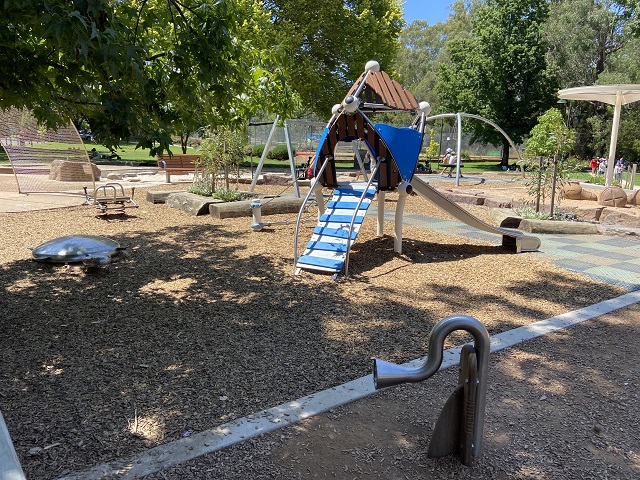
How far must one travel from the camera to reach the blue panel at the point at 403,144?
6574 millimetres

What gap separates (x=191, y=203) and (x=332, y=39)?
53.1 feet

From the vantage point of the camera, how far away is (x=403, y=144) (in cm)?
665

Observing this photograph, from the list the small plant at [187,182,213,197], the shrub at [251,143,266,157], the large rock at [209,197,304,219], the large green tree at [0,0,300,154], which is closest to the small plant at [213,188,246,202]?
the small plant at [187,182,213,197]

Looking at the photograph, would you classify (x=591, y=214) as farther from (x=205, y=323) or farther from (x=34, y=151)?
(x=34, y=151)

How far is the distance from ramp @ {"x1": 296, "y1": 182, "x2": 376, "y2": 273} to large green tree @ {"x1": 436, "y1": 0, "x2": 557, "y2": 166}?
89.3 feet

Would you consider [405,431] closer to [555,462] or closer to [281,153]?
[555,462]

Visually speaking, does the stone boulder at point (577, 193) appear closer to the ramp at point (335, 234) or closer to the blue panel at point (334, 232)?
the ramp at point (335, 234)

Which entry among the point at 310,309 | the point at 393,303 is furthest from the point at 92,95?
the point at 393,303

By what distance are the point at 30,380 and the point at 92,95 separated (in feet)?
7.63

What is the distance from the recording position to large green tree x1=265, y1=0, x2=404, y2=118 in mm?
22672

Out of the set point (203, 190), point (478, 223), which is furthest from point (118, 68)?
point (203, 190)

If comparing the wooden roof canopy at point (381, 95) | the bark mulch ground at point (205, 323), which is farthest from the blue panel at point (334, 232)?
the wooden roof canopy at point (381, 95)

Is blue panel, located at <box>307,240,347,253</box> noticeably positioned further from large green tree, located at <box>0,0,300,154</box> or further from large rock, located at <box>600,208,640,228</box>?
large rock, located at <box>600,208,640,228</box>

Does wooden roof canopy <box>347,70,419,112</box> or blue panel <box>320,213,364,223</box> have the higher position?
wooden roof canopy <box>347,70,419,112</box>
